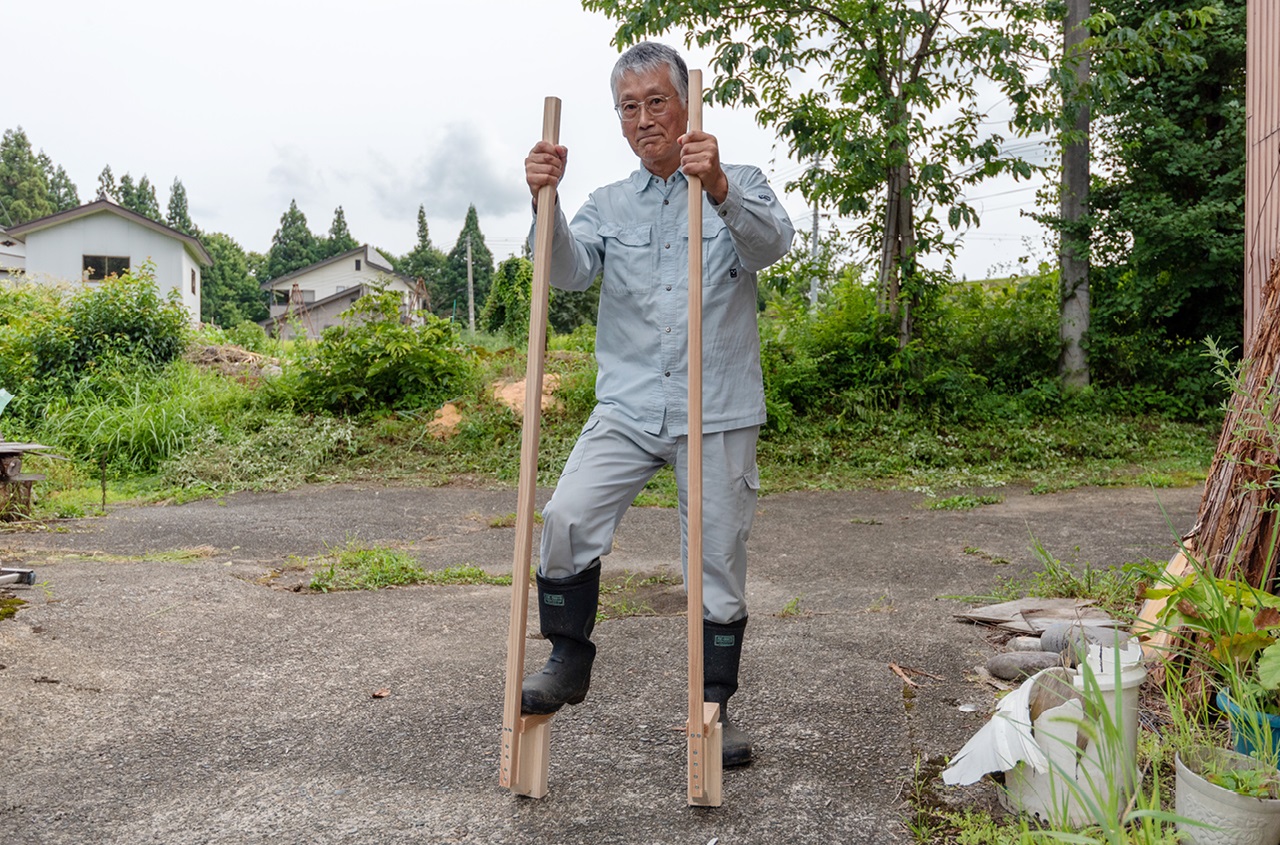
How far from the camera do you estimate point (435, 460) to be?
9.41 metres

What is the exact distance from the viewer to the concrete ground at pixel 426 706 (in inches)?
88.4

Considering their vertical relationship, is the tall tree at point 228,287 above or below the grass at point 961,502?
above

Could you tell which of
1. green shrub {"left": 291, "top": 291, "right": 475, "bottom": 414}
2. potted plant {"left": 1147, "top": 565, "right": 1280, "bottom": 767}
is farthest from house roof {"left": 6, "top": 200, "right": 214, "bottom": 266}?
potted plant {"left": 1147, "top": 565, "right": 1280, "bottom": 767}

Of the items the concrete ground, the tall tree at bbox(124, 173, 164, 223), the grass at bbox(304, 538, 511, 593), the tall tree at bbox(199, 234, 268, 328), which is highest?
the tall tree at bbox(124, 173, 164, 223)

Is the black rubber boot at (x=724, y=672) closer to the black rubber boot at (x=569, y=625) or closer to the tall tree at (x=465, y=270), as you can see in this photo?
the black rubber boot at (x=569, y=625)

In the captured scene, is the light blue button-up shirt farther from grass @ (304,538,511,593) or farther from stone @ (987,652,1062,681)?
grass @ (304,538,511,593)

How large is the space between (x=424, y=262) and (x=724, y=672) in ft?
224

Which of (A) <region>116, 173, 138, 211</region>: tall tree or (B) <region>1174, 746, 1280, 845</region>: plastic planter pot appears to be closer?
(B) <region>1174, 746, 1280, 845</region>: plastic planter pot

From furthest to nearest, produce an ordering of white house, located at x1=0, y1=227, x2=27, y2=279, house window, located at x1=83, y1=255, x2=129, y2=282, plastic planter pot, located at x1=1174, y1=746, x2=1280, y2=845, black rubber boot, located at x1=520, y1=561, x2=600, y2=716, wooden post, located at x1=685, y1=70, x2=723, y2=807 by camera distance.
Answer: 1. white house, located at x1=0, y1=227, x2=27, y2=279
2. house window, located at x1=83, y1=255, x2=129, y2=282
3. black rubber boot, located at x1=520, y1=561, x2=600, y2=716
4. wooden post, located at x1=685, y1=70, x2=723, y2=807
5. plastic planter pot, located at x1=1174, y1=746, x2=1280, y2=845

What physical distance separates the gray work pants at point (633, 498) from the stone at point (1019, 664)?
1.03 metres

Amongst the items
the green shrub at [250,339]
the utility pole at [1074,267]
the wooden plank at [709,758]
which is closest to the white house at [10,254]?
the green shrub at [250,339]

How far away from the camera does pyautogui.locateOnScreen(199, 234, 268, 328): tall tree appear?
60781mm

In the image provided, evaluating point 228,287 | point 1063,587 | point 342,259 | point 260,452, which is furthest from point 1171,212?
point 228,287

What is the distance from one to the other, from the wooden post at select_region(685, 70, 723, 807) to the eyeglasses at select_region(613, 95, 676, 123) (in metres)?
0.28
